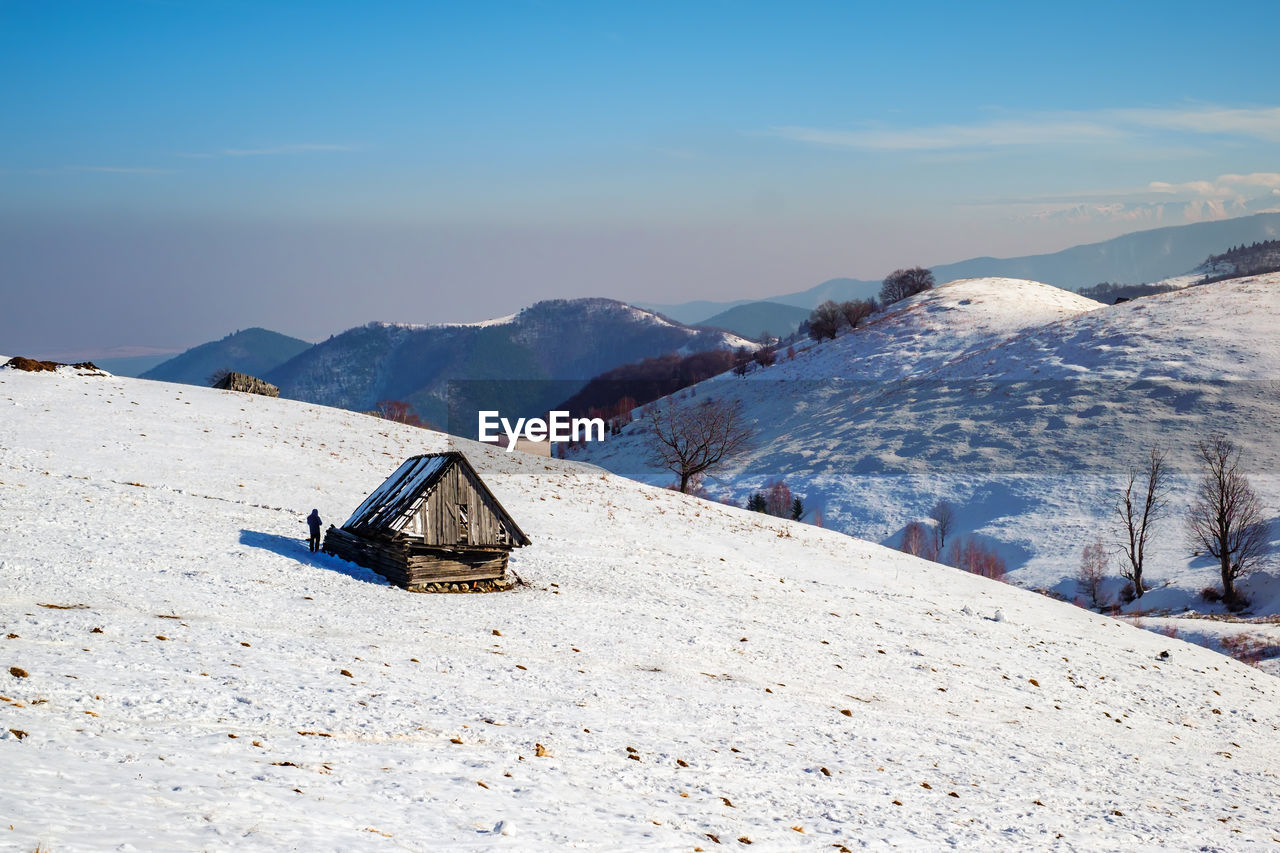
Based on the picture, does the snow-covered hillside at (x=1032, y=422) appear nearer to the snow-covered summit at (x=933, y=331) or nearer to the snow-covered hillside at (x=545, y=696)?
the snow-covered summit at (x=933, y=331)

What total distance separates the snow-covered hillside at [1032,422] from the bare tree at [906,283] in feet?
140

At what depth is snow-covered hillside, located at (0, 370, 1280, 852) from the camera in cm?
1159

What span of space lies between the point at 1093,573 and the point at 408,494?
53.1 m

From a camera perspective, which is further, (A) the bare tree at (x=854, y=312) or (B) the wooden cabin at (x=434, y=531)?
(A) the bare tree at (x=854, y=312)

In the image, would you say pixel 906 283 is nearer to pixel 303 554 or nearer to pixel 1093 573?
pixel 1093 573

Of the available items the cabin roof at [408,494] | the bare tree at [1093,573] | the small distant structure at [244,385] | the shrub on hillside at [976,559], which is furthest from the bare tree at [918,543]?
the cabin roof at [408,494]

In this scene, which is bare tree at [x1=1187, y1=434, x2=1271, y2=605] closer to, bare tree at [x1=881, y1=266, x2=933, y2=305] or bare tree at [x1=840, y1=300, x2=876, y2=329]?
bare tree at [x1=840, y1=300, x2=876, y2=329]

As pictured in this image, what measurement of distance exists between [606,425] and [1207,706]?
11586cm

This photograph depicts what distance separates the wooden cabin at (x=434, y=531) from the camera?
25359mm

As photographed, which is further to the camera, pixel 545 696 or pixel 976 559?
pixel 976 559

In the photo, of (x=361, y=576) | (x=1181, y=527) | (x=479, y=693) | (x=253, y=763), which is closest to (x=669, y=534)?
(x=361, y=576)

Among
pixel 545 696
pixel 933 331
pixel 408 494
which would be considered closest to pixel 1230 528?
pixel 408 494

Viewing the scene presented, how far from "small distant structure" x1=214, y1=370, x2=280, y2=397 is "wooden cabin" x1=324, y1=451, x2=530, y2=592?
34.6 m

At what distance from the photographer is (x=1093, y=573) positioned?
61.5 meters
